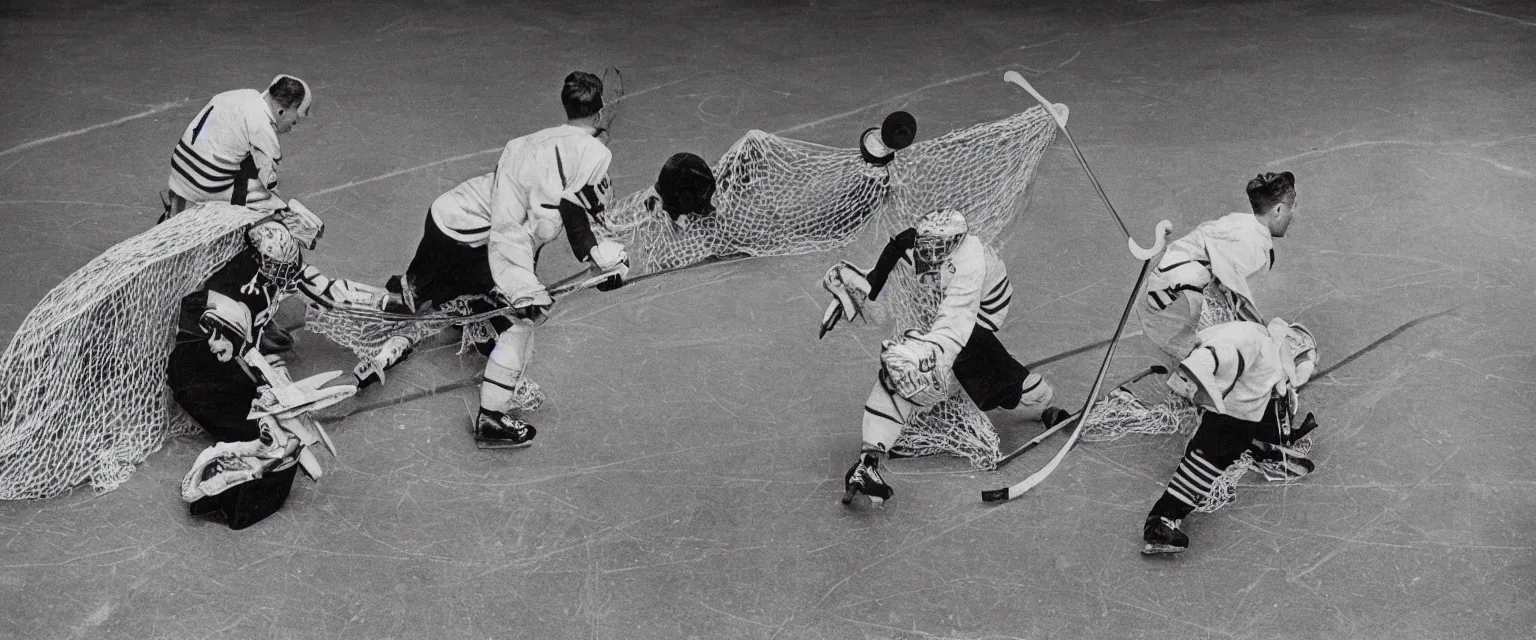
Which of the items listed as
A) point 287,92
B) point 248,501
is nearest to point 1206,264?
point 248,501

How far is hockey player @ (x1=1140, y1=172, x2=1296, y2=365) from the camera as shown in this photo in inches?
172

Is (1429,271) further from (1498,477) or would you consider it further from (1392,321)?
(1498,477)

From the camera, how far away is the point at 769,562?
159 inches

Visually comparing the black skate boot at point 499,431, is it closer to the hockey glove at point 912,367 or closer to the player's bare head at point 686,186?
the player's bare head at point 686,186

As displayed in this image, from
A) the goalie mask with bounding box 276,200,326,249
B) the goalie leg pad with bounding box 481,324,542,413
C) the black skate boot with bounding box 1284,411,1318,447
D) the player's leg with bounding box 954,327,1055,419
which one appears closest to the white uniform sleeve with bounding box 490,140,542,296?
the goalie leg pad with bounding box 481,324,542,413

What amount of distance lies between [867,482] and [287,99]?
2719 millimetres

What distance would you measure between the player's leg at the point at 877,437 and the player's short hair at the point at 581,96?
1.33 meters

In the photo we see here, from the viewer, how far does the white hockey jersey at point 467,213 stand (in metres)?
4.78

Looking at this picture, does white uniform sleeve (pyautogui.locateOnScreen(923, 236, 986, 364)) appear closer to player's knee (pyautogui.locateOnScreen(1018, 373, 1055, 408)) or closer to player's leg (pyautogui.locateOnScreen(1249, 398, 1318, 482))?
player's knee (pyautogui.locateOnScreen(1018, 373, 1055, 408))

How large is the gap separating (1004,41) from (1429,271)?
11.4 feet

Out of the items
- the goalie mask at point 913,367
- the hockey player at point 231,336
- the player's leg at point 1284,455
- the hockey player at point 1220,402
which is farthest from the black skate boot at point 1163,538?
the hockey player at point 231,336

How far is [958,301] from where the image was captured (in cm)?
418

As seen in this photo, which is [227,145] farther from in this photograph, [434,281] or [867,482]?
[867,482]

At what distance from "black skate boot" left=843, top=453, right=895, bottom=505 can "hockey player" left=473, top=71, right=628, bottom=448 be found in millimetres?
1006
